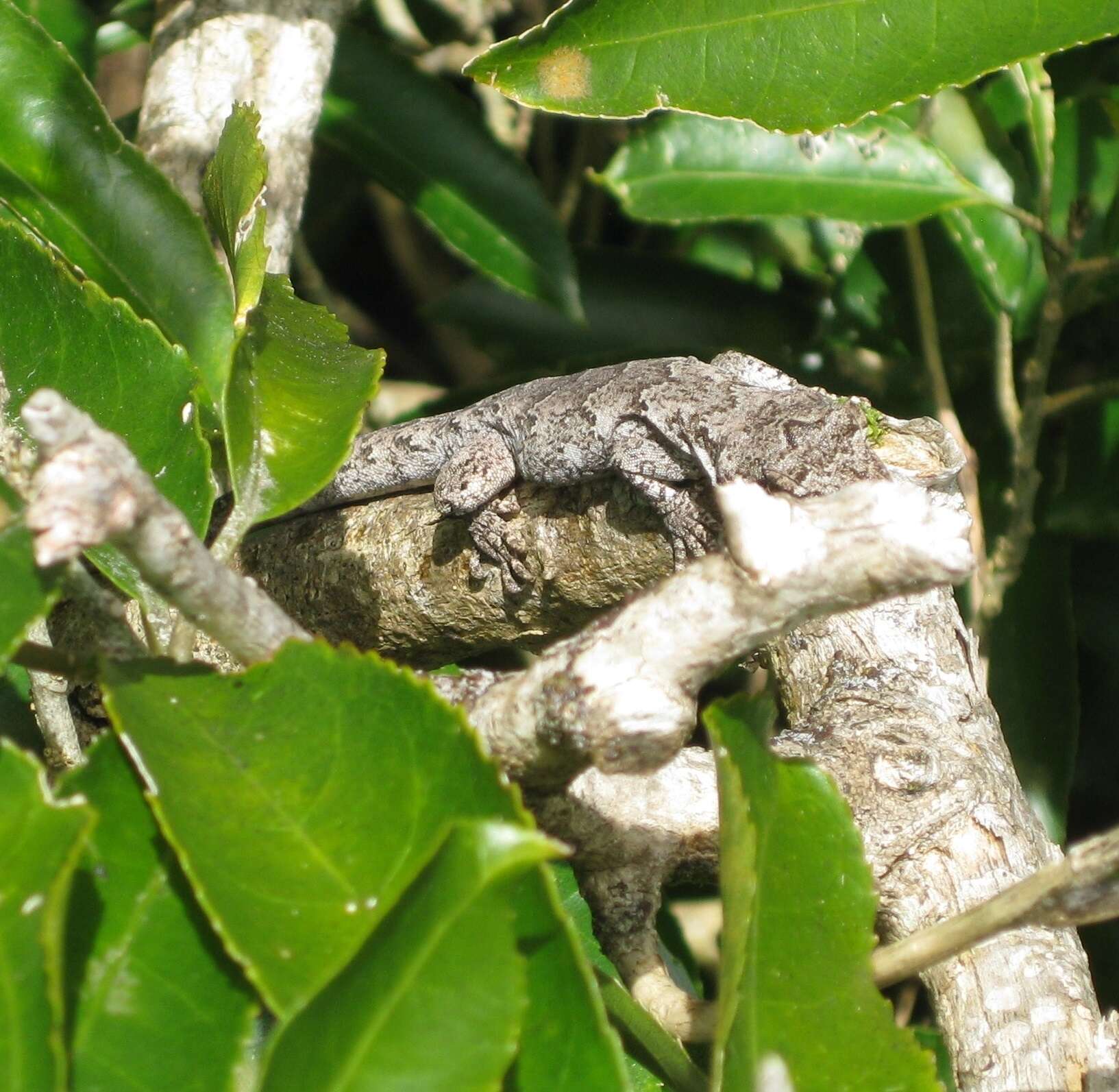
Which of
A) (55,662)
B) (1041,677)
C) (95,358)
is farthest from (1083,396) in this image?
(55,662)

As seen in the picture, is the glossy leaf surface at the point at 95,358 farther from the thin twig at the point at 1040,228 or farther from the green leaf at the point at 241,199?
the thin twig at the point at 1040,228

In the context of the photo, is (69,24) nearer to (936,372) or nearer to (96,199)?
(96,199)

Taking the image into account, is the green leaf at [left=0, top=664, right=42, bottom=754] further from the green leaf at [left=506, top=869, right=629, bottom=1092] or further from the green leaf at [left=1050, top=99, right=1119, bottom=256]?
the green leaf at [left=1050, top=99, right=1119, bottom=256]

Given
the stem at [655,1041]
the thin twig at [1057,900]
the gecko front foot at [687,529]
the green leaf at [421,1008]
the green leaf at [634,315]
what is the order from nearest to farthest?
the green leaf at [421,1008]
the thin twig at [1057,900]
the stem at [655,1041]
the gecko front foot at [687,529]
the green leaf at [634,315]

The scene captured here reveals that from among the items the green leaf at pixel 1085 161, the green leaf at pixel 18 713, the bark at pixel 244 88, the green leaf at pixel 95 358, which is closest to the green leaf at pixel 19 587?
the green leaf at pixel 95 358

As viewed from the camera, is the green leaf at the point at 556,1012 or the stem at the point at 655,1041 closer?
the green leaf at the point at 556,1012

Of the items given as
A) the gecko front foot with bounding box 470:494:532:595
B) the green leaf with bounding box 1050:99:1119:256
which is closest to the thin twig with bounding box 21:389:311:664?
the gecko front foot with bounding box 470:494:532:595
